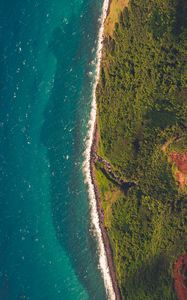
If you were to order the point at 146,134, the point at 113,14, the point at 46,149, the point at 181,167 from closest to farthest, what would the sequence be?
the point at 181,167 < the point at 146,134 < the point at 113,14 < the point at 46,149

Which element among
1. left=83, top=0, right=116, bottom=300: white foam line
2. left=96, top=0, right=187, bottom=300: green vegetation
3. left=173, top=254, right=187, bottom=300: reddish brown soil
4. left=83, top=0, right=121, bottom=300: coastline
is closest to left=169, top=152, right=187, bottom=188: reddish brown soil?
left=96, top=0, right=187, bottom=300: green vegetation

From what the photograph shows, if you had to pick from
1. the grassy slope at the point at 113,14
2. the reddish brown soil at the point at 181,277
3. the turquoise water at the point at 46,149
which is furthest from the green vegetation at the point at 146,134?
the turquoise water at the point at 46,149

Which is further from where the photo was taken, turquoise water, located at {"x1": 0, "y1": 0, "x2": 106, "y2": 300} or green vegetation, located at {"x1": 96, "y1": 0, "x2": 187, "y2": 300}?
turquoise water, located at {"x1": 0, "y1": 0, "x2": 106, "y2": 300}

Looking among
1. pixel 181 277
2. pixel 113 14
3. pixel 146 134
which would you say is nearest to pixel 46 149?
pixel 146 134

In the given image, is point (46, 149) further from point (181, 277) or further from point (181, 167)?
point (181, 277)

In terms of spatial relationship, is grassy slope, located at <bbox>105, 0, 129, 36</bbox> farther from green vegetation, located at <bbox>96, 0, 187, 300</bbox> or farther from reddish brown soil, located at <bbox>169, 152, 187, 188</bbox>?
reddish brown soil, located at <bbox>169, 152, 187, 188</bbox>

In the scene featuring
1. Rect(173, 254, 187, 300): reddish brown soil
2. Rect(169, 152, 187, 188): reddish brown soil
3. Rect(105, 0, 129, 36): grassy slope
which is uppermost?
Rect(105, 0, 129, 36): grassy slope

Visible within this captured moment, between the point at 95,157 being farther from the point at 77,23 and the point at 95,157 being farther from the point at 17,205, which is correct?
the point at 77,23
